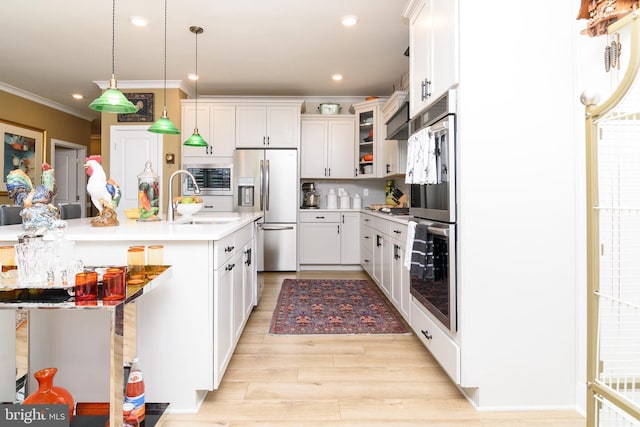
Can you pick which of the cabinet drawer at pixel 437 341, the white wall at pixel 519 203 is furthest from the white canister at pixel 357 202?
the white wall at pixel 519 203

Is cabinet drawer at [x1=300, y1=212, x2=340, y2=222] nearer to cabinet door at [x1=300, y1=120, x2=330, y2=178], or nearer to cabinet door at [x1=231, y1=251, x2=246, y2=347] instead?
cabinet door at [x1=300, y1=120, x2=330, y2=178]

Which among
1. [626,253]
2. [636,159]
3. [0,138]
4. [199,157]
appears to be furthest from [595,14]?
[0,138]

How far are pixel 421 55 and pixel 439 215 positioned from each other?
1.06m

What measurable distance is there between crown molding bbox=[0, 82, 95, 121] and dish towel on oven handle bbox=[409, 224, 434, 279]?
6.02 meters

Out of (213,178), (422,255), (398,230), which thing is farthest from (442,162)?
(213,178)

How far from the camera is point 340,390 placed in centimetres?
204

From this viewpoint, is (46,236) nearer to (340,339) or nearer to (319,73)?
(340,339)

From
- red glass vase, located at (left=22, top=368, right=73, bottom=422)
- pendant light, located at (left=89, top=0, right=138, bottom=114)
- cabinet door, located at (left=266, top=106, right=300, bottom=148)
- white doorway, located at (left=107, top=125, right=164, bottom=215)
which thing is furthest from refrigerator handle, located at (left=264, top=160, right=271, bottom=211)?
red glass vase, located at (left=22, top=368, right=73, bottom=422)

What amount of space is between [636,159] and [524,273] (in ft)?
2.20

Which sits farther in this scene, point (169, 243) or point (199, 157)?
point (199, 157)

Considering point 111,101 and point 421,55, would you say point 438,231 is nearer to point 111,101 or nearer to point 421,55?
point 421,55

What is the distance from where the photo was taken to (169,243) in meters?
1.83

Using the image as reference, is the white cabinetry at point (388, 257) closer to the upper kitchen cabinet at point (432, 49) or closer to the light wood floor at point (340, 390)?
the light wood floor at point (340, 390)

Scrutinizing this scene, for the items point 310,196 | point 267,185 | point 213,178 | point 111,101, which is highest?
point 111,101
